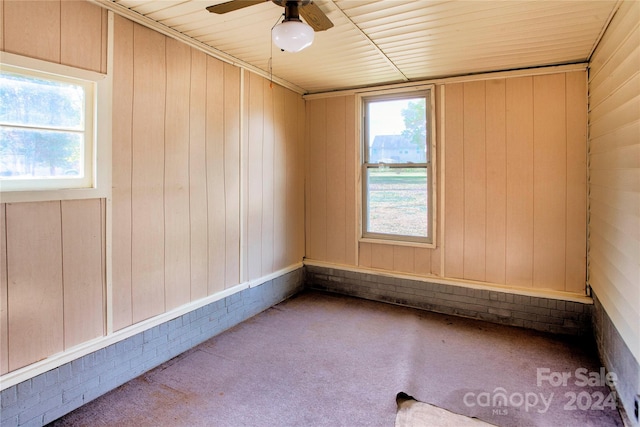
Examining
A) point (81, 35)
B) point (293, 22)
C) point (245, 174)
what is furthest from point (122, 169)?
point (293, 22)

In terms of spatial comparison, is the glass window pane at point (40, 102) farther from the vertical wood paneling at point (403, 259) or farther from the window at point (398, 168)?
the vertical wood paneling at point (403, 259)

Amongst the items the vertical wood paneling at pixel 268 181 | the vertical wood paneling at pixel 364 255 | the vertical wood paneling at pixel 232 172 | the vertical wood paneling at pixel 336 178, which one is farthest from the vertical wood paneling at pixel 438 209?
the vertical wood paneling at pixel 232 172

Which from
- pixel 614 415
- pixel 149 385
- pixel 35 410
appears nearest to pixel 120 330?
pixel 149 385

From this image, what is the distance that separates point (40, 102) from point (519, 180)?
397 cm

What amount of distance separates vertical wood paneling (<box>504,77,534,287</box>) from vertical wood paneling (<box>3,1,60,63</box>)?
12.4 feet

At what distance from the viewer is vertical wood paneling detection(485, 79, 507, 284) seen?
3.58 metres

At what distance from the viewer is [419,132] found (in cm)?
403

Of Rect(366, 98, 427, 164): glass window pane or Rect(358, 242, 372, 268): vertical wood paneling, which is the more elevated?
Rect(366, 98, 427, 164): glass window pane

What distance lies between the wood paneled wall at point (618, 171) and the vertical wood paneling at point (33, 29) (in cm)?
333

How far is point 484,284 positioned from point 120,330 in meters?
3.41

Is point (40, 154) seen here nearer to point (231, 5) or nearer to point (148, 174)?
point (148, 174)

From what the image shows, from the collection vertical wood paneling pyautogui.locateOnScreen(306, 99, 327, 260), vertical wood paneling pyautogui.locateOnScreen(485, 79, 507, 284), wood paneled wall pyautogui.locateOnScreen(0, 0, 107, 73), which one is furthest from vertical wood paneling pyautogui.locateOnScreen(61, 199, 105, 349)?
vertical wood paneling pyautogui.locateOnScreen(485, 79, 507, 284)

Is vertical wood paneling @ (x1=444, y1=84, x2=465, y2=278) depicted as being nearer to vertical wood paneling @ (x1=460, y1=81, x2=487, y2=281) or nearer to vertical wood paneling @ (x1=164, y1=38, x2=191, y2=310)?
vertical wood paneling @ (x1=460, y1=81, x2=487, y2=281)

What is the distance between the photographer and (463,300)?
12.6ft
